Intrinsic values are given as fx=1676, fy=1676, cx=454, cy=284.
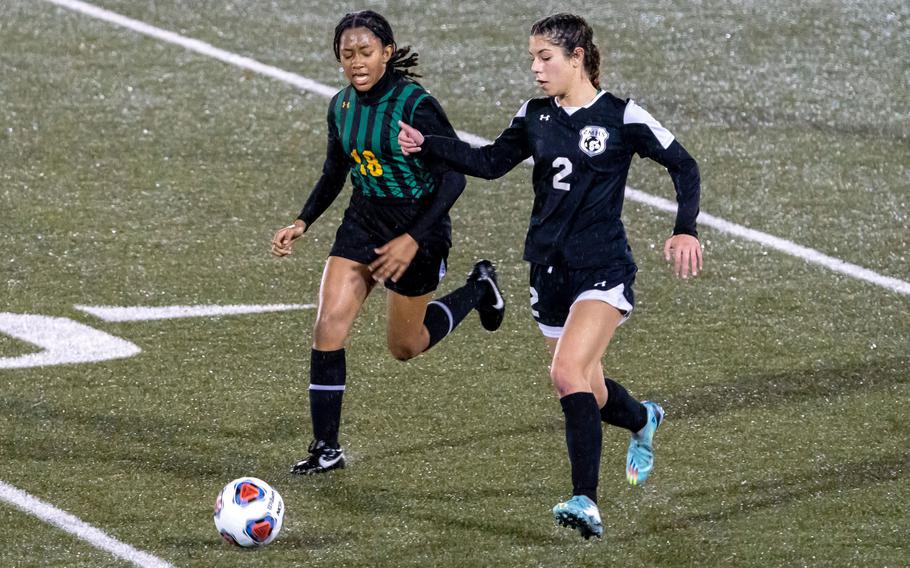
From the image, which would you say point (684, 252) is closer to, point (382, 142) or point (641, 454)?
point (641, 454)

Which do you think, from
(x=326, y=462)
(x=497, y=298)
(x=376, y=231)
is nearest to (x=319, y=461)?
(x=326, y=462)

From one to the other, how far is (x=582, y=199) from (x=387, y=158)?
99cm

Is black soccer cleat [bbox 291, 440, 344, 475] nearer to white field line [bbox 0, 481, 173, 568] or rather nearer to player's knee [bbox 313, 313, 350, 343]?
player's knee [bbox 313, 313, 350, 343]

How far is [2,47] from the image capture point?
13.0 metres

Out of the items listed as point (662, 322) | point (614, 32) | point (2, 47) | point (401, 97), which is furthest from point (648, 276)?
point (2, 47)

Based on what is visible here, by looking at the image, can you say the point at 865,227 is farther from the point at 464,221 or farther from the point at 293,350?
the point at 293,350

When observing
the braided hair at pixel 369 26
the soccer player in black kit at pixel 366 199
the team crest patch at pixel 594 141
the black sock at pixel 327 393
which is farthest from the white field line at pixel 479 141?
the black sock at pixel 327 393

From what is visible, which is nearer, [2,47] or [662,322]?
[662,322]

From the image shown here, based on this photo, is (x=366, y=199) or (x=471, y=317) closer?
(x=366, y=199)

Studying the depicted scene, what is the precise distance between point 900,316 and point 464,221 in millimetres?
2700

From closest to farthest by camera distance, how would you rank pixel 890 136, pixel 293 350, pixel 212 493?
pixel 212 493 → pixel 293 350 → pixel 890 136

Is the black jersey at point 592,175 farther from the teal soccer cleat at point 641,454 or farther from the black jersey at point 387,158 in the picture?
the teal soccer cleat at point 641,454

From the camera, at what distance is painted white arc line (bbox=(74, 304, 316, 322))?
857 cm

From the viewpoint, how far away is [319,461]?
22.3 ft
